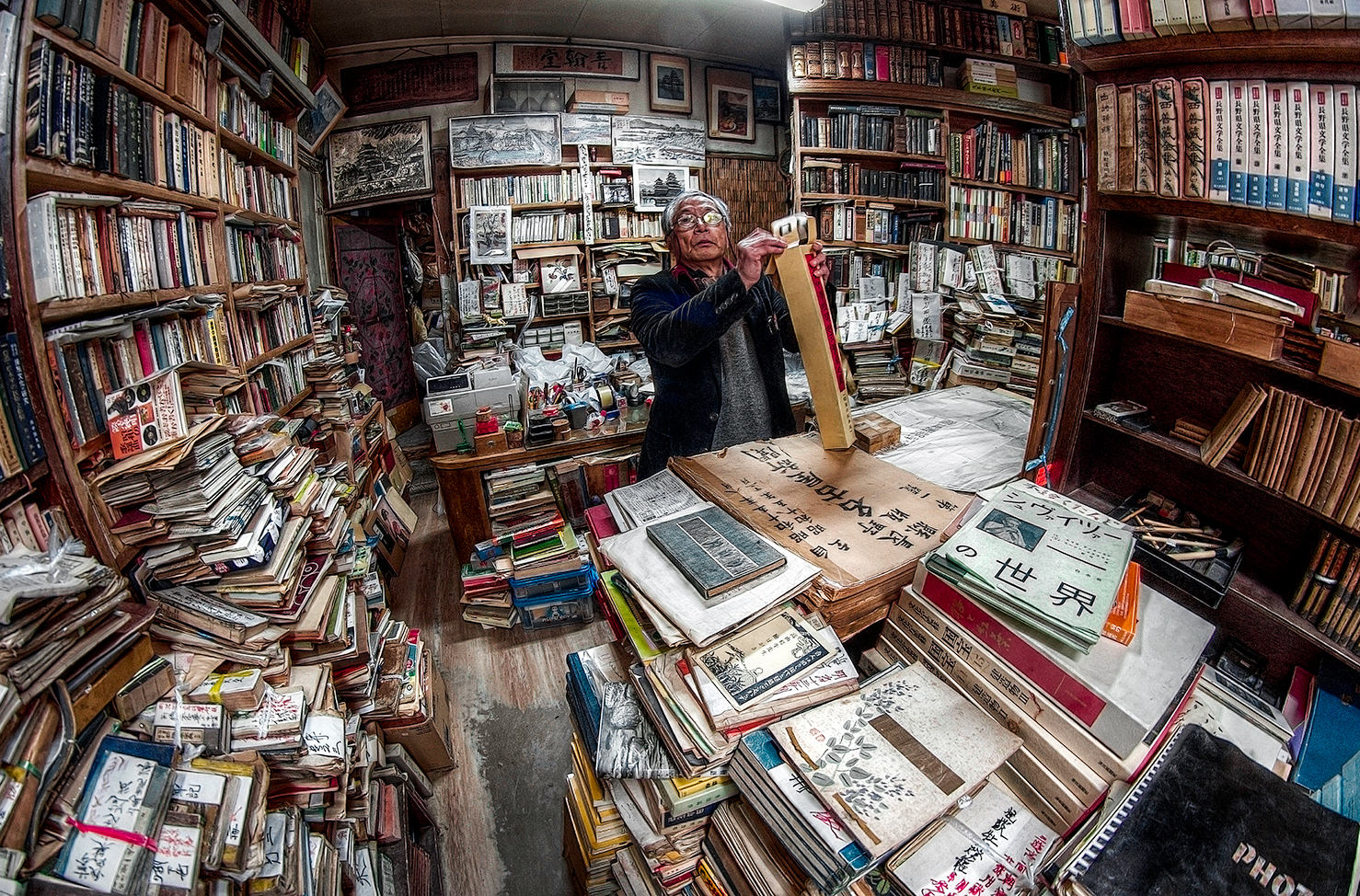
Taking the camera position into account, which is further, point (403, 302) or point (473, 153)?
point (403, 302)

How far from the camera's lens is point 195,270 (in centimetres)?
200

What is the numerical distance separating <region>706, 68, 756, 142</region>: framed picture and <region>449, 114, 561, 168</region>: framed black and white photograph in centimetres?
143

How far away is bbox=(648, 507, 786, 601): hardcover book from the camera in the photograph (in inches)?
40.7

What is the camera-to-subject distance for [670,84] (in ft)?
15.8

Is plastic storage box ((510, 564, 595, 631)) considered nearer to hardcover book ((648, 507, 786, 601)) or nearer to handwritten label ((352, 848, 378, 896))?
handwritten label ((352, 848, 378, 896))

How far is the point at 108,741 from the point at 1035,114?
18.3ft

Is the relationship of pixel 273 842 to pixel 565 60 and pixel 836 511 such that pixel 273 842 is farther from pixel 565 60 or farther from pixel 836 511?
pixel 565 60

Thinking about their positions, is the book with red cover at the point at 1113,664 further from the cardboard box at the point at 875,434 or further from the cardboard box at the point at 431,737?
the cardboard box at the point at 431,737

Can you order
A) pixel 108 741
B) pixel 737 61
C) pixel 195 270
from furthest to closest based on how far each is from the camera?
pixel 737 61
pixel 195 270
pixel 108 741

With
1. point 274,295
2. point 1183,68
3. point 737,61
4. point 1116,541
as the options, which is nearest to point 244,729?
point 1116,541

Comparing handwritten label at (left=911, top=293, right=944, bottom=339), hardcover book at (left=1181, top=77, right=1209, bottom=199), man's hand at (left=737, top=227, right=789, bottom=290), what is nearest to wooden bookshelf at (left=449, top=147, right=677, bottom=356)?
handwritten label at (left=911, top=293, right=944, bottom=339)

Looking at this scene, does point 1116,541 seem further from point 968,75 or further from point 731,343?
point 968,75

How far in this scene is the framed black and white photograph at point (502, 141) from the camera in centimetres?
439

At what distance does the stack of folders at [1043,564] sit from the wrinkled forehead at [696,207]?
1.41 metres
